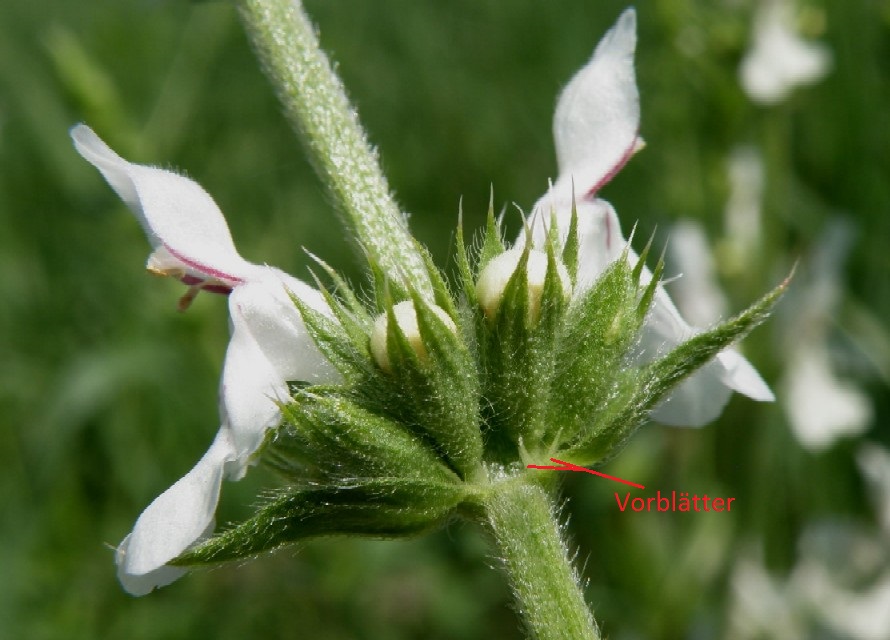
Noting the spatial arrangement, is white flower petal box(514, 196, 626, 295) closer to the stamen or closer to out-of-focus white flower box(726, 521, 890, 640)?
the stamen

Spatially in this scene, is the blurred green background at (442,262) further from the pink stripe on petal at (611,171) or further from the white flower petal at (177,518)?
the white flower petal at (177,518)

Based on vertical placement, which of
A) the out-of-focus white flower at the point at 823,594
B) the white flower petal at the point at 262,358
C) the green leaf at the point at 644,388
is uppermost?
the white flower petal at the point at 262,358

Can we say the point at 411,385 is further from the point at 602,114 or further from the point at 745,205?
the point at 745,205

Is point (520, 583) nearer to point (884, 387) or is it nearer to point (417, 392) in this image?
point (417, 392)

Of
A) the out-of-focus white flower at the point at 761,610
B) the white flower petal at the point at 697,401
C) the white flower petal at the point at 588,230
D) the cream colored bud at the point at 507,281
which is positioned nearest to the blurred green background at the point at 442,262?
the out-of-focus white flower at the point at 761,610

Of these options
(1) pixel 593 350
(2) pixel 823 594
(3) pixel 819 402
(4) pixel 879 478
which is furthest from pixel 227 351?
(3) pixel 819 402

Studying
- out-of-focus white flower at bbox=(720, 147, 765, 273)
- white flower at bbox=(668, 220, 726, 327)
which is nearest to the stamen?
white flower at bbox=(668, 220, 726, 327)
